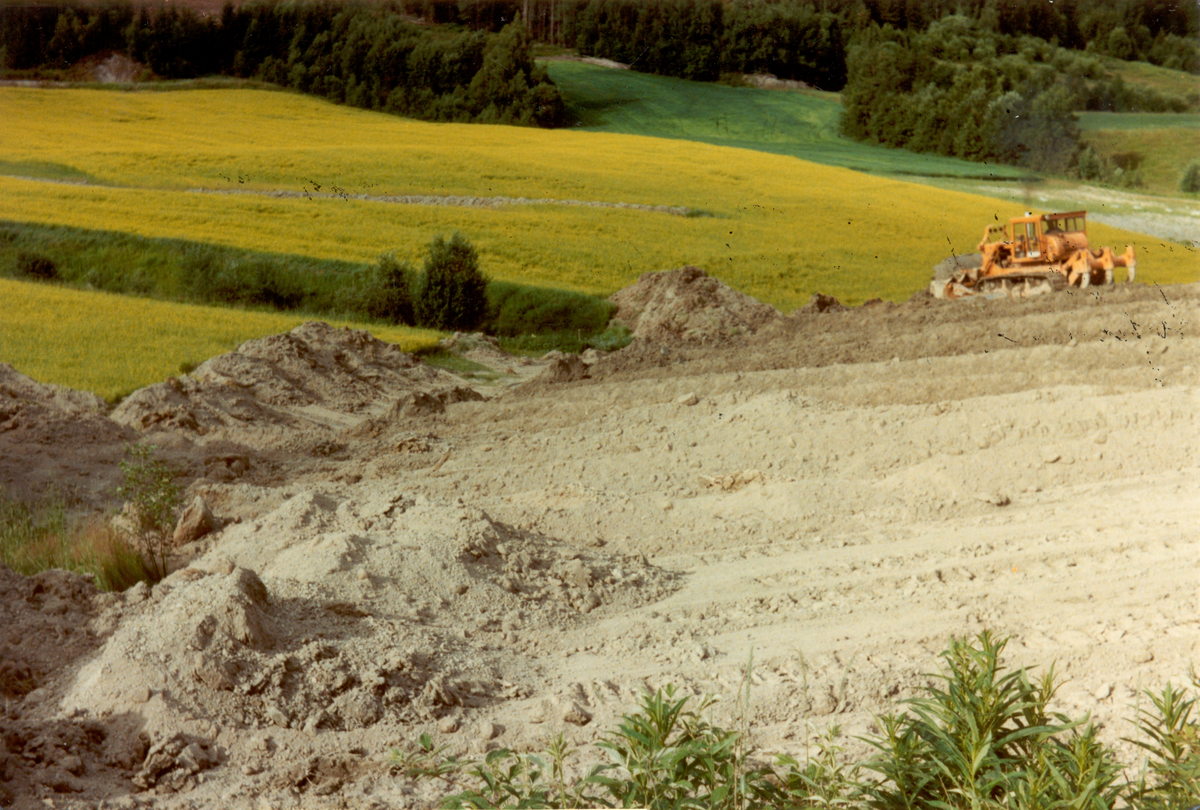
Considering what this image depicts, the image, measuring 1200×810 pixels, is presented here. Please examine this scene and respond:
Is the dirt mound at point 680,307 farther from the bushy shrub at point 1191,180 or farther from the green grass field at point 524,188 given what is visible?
the bushy shrub at point 1191,180

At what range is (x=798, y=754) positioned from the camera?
12.5ft

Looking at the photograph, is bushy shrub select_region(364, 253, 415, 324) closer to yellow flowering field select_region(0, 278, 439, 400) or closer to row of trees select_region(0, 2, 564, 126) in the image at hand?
yellow flowering field select_region(0, 278, 439, 400)

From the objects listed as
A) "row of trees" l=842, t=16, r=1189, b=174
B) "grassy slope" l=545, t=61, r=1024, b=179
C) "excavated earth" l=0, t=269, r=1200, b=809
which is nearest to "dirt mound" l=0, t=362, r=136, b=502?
"excavated earth" l=0, t=269, r=1200, b=809

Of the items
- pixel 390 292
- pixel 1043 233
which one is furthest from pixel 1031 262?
pixel 390 292

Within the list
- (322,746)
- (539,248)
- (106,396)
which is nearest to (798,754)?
(322,746)

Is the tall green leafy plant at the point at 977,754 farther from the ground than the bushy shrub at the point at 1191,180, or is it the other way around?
the bushy shrub at the point at 1191,180

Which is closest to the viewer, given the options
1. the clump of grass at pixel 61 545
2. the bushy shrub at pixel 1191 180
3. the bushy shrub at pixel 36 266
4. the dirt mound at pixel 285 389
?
the clump of grass at pixel 61 545

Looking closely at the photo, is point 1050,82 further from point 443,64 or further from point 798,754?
point 798,754

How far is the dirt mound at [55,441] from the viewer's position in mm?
7336

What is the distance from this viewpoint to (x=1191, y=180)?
37.3 ft

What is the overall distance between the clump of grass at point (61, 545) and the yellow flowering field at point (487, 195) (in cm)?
452

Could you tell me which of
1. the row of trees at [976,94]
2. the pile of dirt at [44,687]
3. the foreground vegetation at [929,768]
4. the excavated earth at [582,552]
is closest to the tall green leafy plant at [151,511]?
the excavated earth at [582,552]

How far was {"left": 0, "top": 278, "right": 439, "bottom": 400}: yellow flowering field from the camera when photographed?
842 cm

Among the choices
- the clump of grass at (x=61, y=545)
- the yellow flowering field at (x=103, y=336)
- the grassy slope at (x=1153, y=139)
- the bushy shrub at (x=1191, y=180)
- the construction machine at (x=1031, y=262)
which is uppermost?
the grassy slope at (x=1153, y=139)
